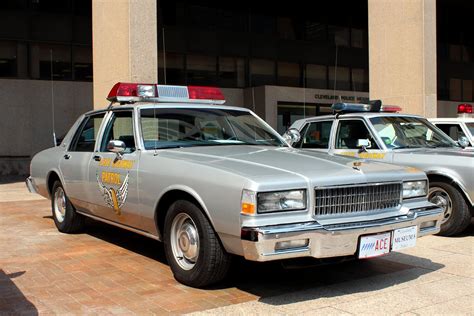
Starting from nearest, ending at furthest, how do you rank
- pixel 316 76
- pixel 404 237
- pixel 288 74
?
pixel 404 237
pixel 288 74
pixel 316 76

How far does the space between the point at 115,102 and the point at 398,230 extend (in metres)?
3.69

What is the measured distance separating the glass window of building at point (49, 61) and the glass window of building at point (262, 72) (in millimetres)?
7761

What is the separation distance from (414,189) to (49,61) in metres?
16.4

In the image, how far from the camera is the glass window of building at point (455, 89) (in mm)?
28703

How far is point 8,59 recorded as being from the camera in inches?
723

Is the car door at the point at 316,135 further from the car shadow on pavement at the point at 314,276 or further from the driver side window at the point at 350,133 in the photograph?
the car shadow on pavement at the point at 314,276

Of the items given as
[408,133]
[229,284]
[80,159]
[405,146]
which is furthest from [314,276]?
[408,133]

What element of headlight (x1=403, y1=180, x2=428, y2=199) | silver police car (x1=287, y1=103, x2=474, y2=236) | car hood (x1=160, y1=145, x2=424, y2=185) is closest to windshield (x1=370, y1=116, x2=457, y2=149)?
silver police car (x1=287, y1=103, x2=474, y2=236)

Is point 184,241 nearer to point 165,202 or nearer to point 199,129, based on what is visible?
point 165,202

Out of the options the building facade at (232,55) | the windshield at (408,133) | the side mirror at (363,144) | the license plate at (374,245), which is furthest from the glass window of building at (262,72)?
the license plate at (374,245)

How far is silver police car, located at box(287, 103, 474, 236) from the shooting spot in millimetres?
7055

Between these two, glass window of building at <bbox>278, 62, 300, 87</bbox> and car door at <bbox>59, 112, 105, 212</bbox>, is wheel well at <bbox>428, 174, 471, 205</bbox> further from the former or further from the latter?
glass window of building at <bbox>278, 62, 300, 87</bbox>

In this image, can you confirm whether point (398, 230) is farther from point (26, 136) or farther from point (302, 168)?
point (26, 136)

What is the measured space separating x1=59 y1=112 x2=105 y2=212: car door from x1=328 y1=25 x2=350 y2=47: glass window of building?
19.8 m
